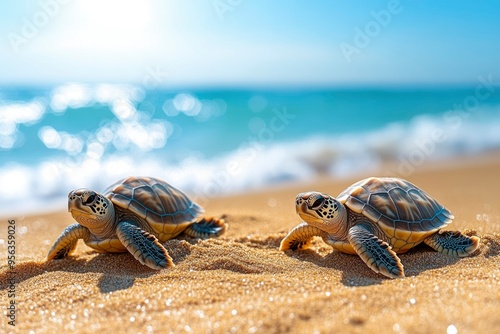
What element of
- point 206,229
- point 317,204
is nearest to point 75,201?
point 206,229

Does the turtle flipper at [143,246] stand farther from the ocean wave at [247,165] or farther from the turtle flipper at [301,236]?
the ocean wave at [247,165]

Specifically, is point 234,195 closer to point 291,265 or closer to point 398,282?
point 291,265

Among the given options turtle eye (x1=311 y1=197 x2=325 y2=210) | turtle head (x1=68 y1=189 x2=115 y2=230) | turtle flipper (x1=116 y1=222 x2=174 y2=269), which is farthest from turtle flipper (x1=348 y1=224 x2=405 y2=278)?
turtle head (x1=68 y1=189 x2=115 y2=230)

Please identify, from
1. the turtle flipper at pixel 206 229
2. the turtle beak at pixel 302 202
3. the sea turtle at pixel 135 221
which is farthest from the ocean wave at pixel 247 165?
the turtle beak at pixel 302 202

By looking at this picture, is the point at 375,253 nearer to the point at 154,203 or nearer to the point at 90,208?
the point at 154,203

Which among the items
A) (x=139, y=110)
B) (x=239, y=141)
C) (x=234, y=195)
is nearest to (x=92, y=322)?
(x=234, y=195)
